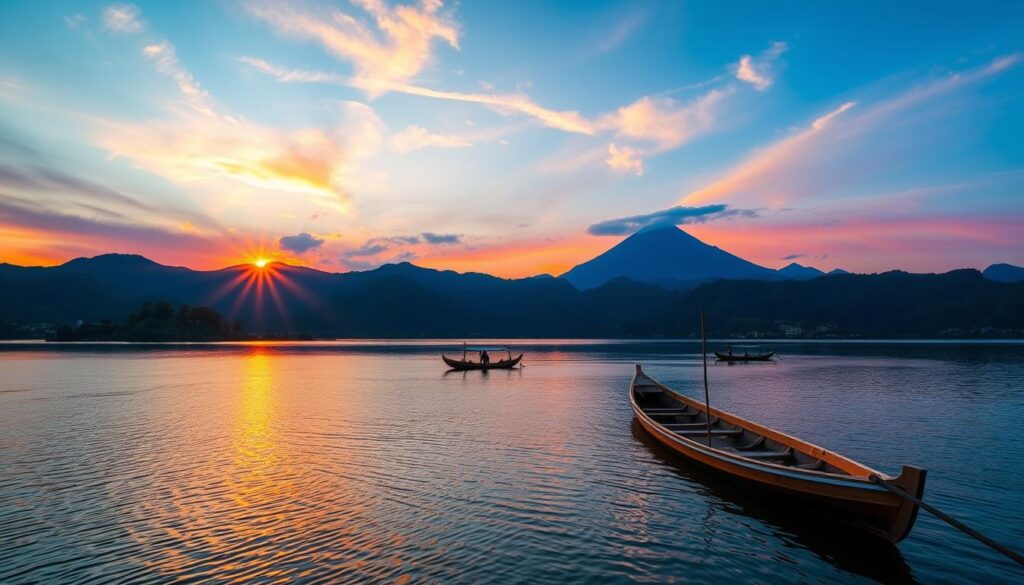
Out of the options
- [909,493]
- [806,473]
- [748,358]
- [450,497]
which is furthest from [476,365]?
[909,493]

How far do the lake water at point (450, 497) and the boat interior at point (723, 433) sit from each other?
6.00 ft

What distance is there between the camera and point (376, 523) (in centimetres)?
1717

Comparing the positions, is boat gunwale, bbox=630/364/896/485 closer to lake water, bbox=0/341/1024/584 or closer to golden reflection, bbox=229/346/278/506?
lake water, bbox=0/341/1024/584

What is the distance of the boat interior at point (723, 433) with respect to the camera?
19984 mm

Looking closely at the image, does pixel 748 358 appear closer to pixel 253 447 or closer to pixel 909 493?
pixel 253 447

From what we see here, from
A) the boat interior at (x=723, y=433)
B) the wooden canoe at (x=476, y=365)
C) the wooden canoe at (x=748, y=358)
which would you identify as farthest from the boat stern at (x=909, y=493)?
the wooden canoe at (x=748, y=358)

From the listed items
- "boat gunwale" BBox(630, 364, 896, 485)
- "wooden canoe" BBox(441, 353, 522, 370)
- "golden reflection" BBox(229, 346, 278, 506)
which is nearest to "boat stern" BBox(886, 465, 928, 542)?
"boat gunwale" BBox(630, 364, 896, 485)

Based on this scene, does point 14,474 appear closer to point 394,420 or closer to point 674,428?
point 394,420

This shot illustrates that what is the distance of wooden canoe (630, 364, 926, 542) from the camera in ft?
47.1

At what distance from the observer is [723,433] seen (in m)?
26.1

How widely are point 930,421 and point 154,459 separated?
163ft

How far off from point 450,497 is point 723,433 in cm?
1461

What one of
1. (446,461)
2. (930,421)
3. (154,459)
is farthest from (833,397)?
(154,459)

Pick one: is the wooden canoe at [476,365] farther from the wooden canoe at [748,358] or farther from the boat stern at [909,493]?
the boat stern at [909,493]
